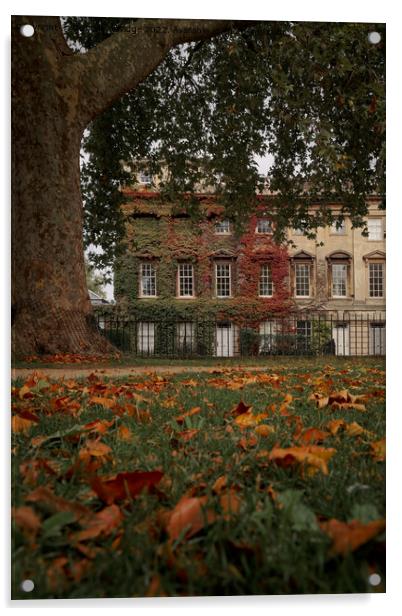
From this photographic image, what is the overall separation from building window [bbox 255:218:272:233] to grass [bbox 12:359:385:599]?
124 cm

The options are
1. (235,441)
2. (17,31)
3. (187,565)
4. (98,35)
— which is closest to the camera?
(187,565)

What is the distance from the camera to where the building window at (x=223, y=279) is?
2357 mm

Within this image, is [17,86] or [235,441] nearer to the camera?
[235,441]

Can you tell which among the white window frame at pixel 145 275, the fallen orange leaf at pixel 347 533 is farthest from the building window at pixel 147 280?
the fallen orange leaf at pixel 347 533

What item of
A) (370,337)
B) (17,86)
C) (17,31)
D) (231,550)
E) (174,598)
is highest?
(17,31)

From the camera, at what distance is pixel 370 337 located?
6.77 ft

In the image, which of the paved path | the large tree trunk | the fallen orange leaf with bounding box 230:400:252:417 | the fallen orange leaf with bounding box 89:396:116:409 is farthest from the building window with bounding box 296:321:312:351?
the fallen orange leaf with bounding box 89:396:116:409

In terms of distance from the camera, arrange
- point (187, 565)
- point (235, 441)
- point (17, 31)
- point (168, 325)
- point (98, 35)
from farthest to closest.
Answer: point (168, 325)
point (98, 35)
point (17, 31)
point (235, 441)
point (187, 565)

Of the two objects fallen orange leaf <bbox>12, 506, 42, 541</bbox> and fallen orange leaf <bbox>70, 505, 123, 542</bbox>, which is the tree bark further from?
fallen orange leaf <bbox>70, 505, 123, 542</bbox>

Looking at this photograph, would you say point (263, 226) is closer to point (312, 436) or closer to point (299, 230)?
point (299, 230)

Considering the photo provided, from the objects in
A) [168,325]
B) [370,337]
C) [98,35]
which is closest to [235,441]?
[370,337]

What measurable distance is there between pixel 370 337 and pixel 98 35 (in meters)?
1.72

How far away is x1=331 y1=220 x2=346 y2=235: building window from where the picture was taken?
2398mm

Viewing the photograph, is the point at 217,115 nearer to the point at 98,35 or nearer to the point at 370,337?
the point at 98,35
